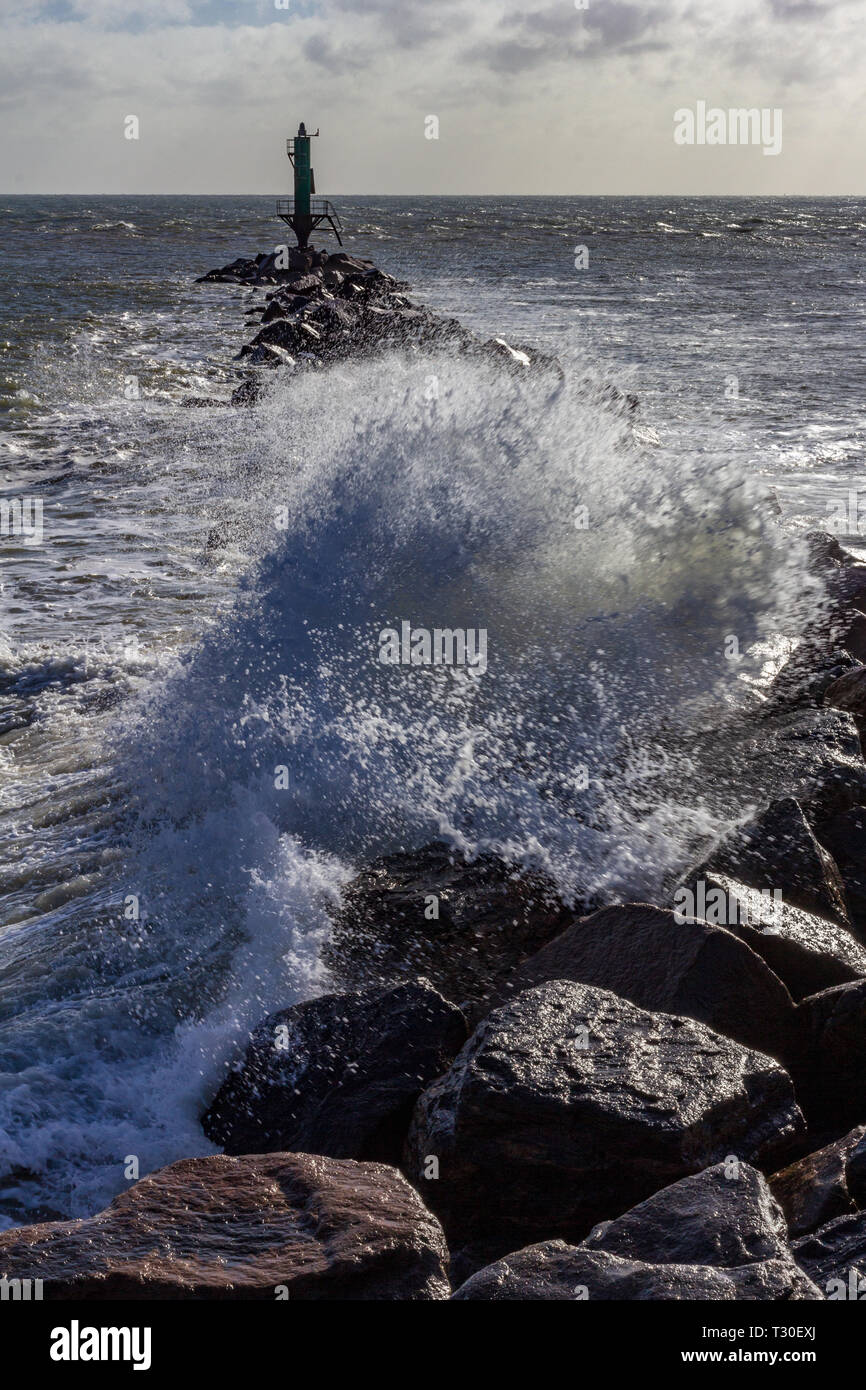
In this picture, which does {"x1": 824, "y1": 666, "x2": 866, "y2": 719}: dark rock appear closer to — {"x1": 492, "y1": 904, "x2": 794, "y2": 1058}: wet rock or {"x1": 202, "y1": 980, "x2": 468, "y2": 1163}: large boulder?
{"x1": 492, "y1": 904, "x2": 794, "y2": 1058}: wet rock

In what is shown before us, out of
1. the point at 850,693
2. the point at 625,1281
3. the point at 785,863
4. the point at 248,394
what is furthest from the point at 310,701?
the point at 248,394

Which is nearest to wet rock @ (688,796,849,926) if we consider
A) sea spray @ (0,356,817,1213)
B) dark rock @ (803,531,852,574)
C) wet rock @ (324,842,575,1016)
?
sea spray @ (0,356,817,1213)

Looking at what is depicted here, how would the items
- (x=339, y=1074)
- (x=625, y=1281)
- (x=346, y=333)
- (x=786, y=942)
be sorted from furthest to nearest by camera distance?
(x=346, y=333) → (x=786, y=942) → (x=339, y=1074) → (x=625, y=1281)

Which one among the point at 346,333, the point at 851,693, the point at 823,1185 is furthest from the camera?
the point at 346,333

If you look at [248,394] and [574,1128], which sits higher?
[248,394]

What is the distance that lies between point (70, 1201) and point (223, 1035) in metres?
0.70

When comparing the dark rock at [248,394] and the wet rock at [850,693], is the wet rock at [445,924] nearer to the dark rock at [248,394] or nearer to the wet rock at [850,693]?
the wet rock at [850,693]

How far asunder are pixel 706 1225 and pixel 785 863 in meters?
1.80

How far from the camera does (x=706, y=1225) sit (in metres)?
2.47

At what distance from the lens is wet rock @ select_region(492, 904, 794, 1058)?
11.1 feet

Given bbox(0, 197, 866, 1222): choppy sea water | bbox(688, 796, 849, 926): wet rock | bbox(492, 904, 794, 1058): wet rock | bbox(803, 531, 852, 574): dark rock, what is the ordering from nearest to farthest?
bbox(492, 904, 794, 1058): wet rock, bbox(0, 197, 866, 1222): choppy sea water, bbox(688, 796, 849, 926): wet rock, bbox(803, 531, 852, 574): dark rock

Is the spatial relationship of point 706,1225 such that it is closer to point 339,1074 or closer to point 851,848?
point 339,1074

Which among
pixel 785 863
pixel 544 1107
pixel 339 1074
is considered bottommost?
pixel 339 1074

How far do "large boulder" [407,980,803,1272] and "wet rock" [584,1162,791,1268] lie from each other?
23 cm
